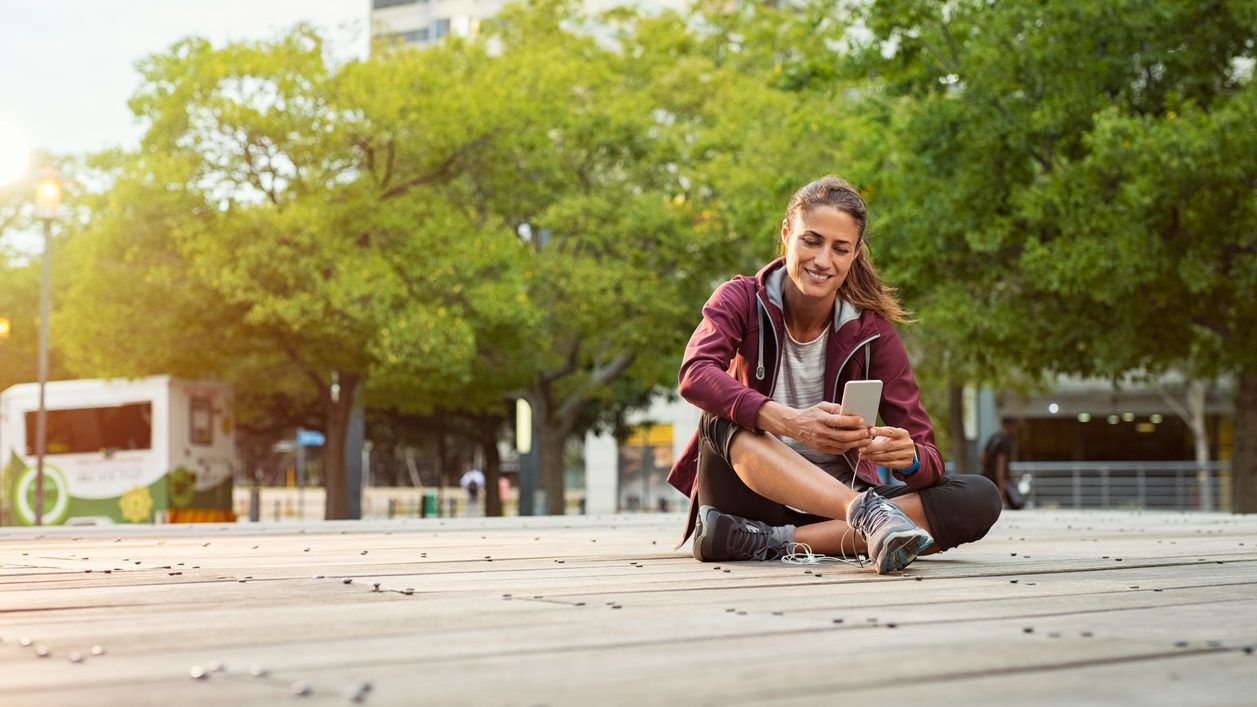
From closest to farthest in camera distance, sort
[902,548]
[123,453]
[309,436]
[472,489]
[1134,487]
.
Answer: [902,548]
[123,453]
[1134,487]
[309,436]
[472,489]

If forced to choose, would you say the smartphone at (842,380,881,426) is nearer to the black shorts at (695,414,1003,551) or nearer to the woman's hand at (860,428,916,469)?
the woman's hand at (860,428,916,469)

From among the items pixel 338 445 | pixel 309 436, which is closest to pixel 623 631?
pixel 338 445

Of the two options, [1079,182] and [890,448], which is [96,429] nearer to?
[1079,182]

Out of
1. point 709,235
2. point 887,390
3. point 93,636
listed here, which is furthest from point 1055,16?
point 93,636

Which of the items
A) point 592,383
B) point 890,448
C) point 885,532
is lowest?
point 885,532

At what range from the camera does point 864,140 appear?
2148 centimetres

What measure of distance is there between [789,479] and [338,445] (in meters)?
20.2

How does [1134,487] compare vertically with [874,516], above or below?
below

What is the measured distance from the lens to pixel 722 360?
5.46 m

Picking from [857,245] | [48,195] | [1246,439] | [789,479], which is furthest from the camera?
[48,195]

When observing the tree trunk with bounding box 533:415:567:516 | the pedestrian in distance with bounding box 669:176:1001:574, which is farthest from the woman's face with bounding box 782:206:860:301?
the tree trunk with bounding box 533:415:567:516

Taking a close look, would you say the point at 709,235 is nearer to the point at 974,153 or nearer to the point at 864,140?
the point at 864,140

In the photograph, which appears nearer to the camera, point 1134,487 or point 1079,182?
point 1079,182

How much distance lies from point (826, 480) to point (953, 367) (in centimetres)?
1835
